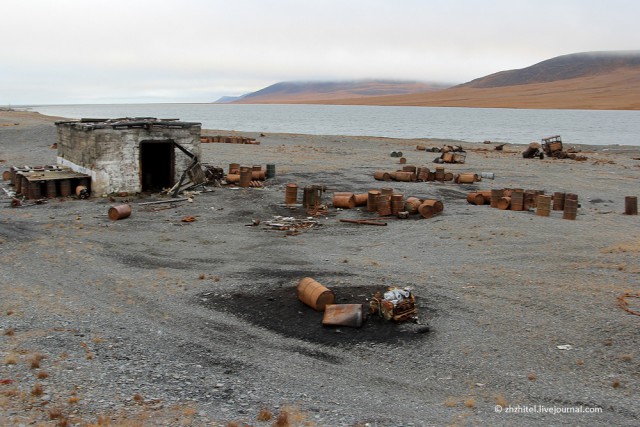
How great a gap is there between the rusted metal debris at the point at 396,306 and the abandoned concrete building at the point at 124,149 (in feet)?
40.6

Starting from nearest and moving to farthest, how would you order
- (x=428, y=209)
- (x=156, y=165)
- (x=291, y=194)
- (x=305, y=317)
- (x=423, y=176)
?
(x=305, y=317)
(x=428, y=209)
(x=291, y=194)
(x=156, y=165)
(x=423, y=176)


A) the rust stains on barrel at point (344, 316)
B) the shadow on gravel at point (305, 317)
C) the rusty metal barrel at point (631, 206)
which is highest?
the rusty metal barrel at point (631, 206)

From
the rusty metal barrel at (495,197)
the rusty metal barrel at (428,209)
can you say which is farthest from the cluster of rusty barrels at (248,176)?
the rusty metal barrel at (495,197)

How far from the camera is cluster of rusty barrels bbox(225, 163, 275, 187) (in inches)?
808

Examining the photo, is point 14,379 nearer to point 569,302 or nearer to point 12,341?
point 12,341

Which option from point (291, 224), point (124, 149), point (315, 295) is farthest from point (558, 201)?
point (124, 149)

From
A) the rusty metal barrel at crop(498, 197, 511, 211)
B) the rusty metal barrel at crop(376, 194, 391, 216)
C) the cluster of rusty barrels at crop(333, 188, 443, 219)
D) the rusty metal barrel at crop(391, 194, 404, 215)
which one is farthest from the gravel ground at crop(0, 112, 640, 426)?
the rusty metal barrel at crop(498, 197, 511, 211)

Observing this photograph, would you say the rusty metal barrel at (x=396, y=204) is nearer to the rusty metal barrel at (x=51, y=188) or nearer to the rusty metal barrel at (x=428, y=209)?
the rusty metal barrel at (x=428, y=209)

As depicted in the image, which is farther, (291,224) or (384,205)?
(384,205)

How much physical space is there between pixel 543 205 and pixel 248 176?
10230 mm

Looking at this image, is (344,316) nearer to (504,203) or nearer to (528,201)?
(504,203)

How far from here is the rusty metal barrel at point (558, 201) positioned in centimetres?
1722

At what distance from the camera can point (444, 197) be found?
19.4 m

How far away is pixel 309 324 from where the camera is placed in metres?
8.73
